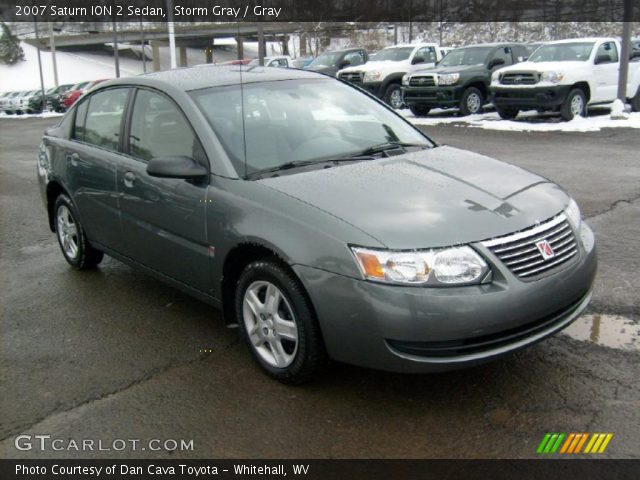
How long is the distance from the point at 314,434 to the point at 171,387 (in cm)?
94

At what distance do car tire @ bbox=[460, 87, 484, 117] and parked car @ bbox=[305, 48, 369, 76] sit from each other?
222 inches

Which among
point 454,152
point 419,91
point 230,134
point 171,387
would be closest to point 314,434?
point 171,387

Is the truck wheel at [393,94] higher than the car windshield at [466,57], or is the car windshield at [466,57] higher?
the car windshield at [466,57]

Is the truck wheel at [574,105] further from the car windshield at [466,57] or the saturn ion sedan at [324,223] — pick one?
the saturn ion sedan at [324,223]

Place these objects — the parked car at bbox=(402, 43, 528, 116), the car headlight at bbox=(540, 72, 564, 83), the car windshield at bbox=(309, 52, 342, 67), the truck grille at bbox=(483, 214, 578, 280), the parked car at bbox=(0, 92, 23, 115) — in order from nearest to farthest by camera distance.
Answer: the truck grille at bbox=(483, 214, 578, 280)
the car headlight at bbox=(540, 72, 564, 83)
the parked car at bbox=(402, 43, 528, 116)
the car windshield at bbox=(309, 52, 342, 67)
the parked car at bbox=(0, 92, 23, 115)

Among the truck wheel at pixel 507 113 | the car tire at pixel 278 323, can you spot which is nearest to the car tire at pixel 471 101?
the truck wheel at pixel 507 113

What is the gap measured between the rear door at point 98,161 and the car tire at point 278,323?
1556mm

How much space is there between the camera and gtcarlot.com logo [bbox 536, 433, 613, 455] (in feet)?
9.34

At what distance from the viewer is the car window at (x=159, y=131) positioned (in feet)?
13.3

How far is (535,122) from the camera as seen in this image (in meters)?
16.0

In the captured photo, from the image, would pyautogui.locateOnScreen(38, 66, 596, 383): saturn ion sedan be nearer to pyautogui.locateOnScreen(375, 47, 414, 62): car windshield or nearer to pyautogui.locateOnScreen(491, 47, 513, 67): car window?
pyautogui.locateOnScreen(491, 47, 513, 67): car window

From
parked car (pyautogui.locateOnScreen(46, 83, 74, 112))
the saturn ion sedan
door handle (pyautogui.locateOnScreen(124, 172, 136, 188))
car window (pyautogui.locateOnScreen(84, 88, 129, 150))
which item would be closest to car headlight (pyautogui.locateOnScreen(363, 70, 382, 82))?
car window (pyautogui.locateOnScreen(84, 88, 129, 150))

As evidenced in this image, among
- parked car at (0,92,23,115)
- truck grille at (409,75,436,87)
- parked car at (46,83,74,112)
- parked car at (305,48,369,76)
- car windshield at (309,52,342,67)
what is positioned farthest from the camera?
parked car at (0,92,23,115)

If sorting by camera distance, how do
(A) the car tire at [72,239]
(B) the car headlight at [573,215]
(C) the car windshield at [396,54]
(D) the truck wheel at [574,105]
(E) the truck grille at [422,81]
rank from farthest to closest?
(C) the car windshield at [396,54] → (E) the truck grille at [422,81] → (D) the truck wheel at [574,105] → (A) the car tire at [72,239] → (B) the car headlight at [573,215]
